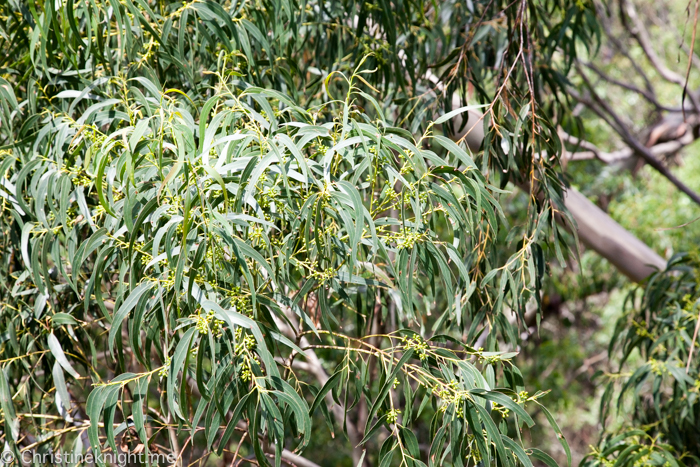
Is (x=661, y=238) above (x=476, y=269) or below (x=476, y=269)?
below

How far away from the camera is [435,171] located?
1.01 meters

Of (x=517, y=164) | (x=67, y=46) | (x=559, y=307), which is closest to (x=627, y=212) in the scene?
(x=559, y=307)

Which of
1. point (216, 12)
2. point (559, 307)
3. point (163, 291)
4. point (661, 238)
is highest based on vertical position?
point (216, 12)

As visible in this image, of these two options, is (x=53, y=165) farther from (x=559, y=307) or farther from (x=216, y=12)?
(x=559, y=307)

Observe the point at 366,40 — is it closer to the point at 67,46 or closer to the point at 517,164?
the point at 517,164

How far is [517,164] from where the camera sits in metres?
1.48

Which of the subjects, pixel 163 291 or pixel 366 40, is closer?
pixel 163 291

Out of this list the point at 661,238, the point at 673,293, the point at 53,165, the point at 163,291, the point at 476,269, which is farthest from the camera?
the point at 661,238

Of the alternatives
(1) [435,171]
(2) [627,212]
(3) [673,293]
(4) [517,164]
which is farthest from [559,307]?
(1) [435,171]

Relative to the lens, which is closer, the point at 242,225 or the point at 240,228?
the point at 242,225

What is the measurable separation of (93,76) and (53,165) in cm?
21

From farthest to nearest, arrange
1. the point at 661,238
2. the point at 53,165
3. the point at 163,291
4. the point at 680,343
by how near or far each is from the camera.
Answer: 1. the point at 661,238
2. the point at 680,343
3. the point at 53,165
4. the point at 163,291

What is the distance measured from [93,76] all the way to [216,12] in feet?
0.92

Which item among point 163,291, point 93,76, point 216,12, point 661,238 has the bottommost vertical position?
point 661,238
